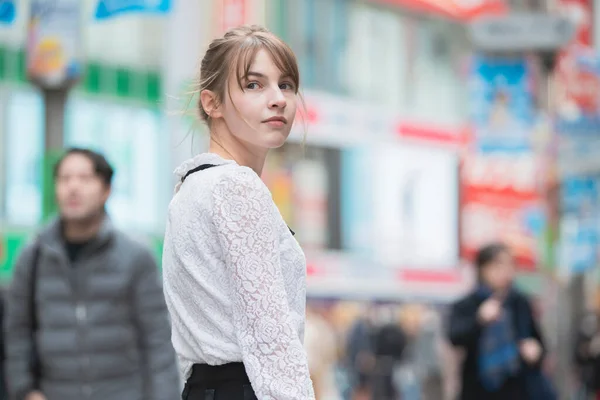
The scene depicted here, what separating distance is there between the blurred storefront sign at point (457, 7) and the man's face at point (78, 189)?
23.1m

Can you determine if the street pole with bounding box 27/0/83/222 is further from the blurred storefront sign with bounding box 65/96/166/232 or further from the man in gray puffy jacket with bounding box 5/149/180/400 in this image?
the blurred storefront sign with bounding box 65/96/166/232

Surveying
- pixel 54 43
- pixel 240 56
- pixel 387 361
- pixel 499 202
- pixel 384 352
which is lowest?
pixel 387 361

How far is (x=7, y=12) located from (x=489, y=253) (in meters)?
3.28

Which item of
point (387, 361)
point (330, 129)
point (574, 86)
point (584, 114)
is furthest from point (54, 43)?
point (330, 129)

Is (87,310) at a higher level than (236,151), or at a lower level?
lower

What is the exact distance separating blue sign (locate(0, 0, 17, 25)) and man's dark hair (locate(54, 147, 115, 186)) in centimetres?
229

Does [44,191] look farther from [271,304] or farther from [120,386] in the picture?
[271,304]

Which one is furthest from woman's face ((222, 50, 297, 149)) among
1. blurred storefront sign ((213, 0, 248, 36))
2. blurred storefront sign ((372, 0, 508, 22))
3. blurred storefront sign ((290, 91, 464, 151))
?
blurred storefront sign ((372, 0, 508, 22))

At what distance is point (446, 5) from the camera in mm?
29844

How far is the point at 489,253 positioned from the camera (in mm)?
9250

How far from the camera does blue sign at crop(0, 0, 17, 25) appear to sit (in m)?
8.06

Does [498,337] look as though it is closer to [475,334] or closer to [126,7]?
[475,334]

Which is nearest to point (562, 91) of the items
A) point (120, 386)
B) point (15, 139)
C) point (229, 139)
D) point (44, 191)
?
point (15, 139)

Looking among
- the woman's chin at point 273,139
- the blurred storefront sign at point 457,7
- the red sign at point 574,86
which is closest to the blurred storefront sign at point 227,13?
the red sign at point 574,86
